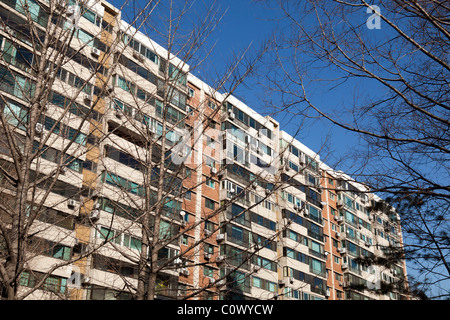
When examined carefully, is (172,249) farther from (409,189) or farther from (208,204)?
(409,189)

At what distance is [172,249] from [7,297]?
20921 millimetres

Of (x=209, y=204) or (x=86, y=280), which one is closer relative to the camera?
(x=86, y=280)

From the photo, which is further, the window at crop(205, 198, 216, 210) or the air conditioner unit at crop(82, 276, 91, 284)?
the window at crop(205, 198, 216, 210)

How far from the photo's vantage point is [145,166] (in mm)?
7930

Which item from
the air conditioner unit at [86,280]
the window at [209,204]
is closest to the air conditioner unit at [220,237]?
the window at [209,204]

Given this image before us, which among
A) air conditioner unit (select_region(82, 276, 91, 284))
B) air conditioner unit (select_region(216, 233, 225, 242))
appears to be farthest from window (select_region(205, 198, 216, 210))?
air conditioner unit (select_region(82, 276, 91, 284))

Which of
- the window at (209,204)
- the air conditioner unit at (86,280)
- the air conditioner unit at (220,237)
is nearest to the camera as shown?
the air conditioner unit at (86,280)

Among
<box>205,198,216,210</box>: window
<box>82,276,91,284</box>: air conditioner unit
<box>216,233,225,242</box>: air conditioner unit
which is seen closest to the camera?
<box>82,276,91,284</box>: air conditioner unit

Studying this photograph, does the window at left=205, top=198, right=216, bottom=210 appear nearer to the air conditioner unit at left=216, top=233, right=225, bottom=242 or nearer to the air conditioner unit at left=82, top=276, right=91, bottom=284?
the air conditioner unit at left=216, top=233, right=225, bottom=242

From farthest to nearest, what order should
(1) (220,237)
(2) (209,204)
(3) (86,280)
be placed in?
(2) (209,204) < (1) (220,237) < (3) (86,280)

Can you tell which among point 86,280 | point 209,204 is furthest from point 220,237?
point 86,280

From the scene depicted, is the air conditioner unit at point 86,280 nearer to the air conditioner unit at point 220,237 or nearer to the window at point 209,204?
the air conditioner unit at point 220,237

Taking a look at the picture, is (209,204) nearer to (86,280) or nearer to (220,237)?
(220,237)
